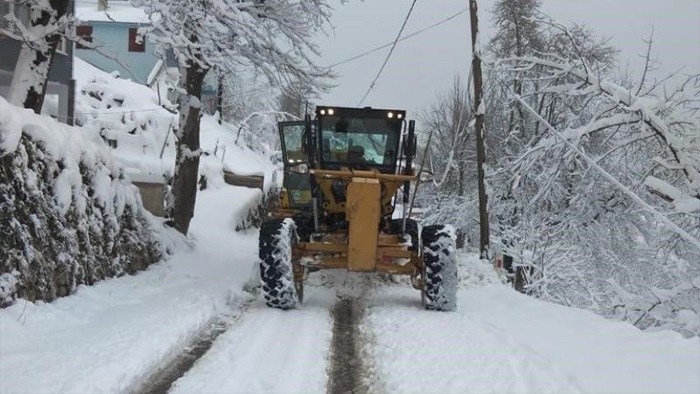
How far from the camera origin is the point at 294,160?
13.2 m

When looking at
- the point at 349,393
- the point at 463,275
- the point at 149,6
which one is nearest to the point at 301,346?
the point at 349,393

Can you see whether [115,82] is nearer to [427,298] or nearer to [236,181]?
[236,181]

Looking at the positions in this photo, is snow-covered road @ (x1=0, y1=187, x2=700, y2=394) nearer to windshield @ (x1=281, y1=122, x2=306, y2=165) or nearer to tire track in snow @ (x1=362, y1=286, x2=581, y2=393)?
tire track in snow @ (x1=362, y1=286, x2=581, y2=393)

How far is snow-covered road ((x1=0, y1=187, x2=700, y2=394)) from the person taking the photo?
16.5ft

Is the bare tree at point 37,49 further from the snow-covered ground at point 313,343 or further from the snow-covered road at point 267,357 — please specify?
the snow-covered road at point 267,357

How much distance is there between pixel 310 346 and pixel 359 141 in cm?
403

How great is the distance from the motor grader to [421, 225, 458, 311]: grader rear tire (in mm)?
12

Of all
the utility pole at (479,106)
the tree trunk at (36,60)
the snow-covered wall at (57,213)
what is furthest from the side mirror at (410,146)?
the utility pole at (479,106)

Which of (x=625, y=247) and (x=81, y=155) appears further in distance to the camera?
(x=625, y=247)

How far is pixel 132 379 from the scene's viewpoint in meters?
4.98

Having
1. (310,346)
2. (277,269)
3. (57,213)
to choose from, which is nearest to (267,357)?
(310,346)

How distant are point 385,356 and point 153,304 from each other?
3.14m

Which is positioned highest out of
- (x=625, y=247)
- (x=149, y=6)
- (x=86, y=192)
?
(x=149, y=6)

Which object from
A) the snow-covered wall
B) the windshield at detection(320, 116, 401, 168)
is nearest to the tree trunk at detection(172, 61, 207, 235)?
the snow-covered wall
